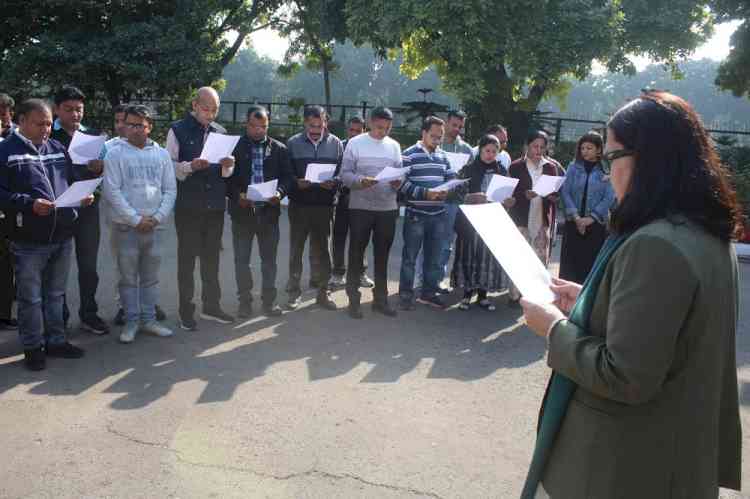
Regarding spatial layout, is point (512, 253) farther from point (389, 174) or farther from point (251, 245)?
point (251, 245)

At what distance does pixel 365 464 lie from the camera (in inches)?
146

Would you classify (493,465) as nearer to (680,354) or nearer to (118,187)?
(680,354)

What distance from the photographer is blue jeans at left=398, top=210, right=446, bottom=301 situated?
7.07 metres

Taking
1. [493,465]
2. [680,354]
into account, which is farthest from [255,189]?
[680,354]

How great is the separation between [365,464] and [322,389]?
1142 mm

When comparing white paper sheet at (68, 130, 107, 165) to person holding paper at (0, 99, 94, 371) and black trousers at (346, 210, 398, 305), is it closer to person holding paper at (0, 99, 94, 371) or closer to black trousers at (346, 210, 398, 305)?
person holding paper at (0, 99, 94, 371)

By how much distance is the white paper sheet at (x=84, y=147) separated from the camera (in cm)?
527

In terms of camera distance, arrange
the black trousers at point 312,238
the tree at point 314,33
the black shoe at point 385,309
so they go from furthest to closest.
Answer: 1. the tree at point 314,33
2. the black trousers at point 312,238
3. the black shoe at point 385,309

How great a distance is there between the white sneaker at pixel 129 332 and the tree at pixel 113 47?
1314 centimetres

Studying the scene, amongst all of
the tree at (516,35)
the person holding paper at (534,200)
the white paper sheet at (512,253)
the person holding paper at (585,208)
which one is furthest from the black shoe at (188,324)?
the tree at (516,35)

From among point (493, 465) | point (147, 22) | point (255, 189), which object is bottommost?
point (493, 465)

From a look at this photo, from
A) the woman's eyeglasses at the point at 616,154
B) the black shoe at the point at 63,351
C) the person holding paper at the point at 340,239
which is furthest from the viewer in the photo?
the person holding paper at the point at 340,239

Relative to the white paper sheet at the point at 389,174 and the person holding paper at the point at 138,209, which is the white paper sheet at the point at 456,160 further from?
the person holding paper at the point at 138,209

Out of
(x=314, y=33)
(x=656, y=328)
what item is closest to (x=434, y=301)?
(x=656, y=328)
